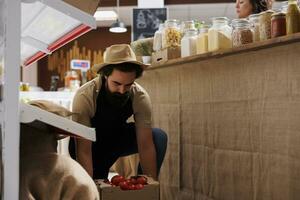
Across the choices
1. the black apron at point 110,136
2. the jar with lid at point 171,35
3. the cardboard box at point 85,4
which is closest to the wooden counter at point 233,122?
the jar with lid at point 171,35

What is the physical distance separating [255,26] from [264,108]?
1.52ft

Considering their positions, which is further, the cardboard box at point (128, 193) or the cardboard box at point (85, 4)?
the cardboard box at point (128, 193)

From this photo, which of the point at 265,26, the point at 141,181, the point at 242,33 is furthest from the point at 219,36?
the point at 141,181

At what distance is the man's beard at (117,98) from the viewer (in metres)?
2.52

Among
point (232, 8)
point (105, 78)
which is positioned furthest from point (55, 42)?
point (232, 8)

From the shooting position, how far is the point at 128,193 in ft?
6.75

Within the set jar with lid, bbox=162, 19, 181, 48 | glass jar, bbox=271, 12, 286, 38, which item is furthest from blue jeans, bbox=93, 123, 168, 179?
glass jar, bbox=271, 12, 286, 38

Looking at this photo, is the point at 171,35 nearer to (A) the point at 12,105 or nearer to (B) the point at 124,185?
(B) the point at 124,185

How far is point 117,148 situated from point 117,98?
16.4 inches

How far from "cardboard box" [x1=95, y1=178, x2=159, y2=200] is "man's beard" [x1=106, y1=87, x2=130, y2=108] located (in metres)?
0.60

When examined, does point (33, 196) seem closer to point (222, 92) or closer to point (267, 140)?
point (267, 140)

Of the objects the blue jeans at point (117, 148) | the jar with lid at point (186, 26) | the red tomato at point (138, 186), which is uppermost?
the jar with lid at point (186, 26)

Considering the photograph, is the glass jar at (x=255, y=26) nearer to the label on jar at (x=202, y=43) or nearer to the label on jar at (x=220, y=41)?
the label on jar at (x=220, y=41)

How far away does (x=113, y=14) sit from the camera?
8.75 m
